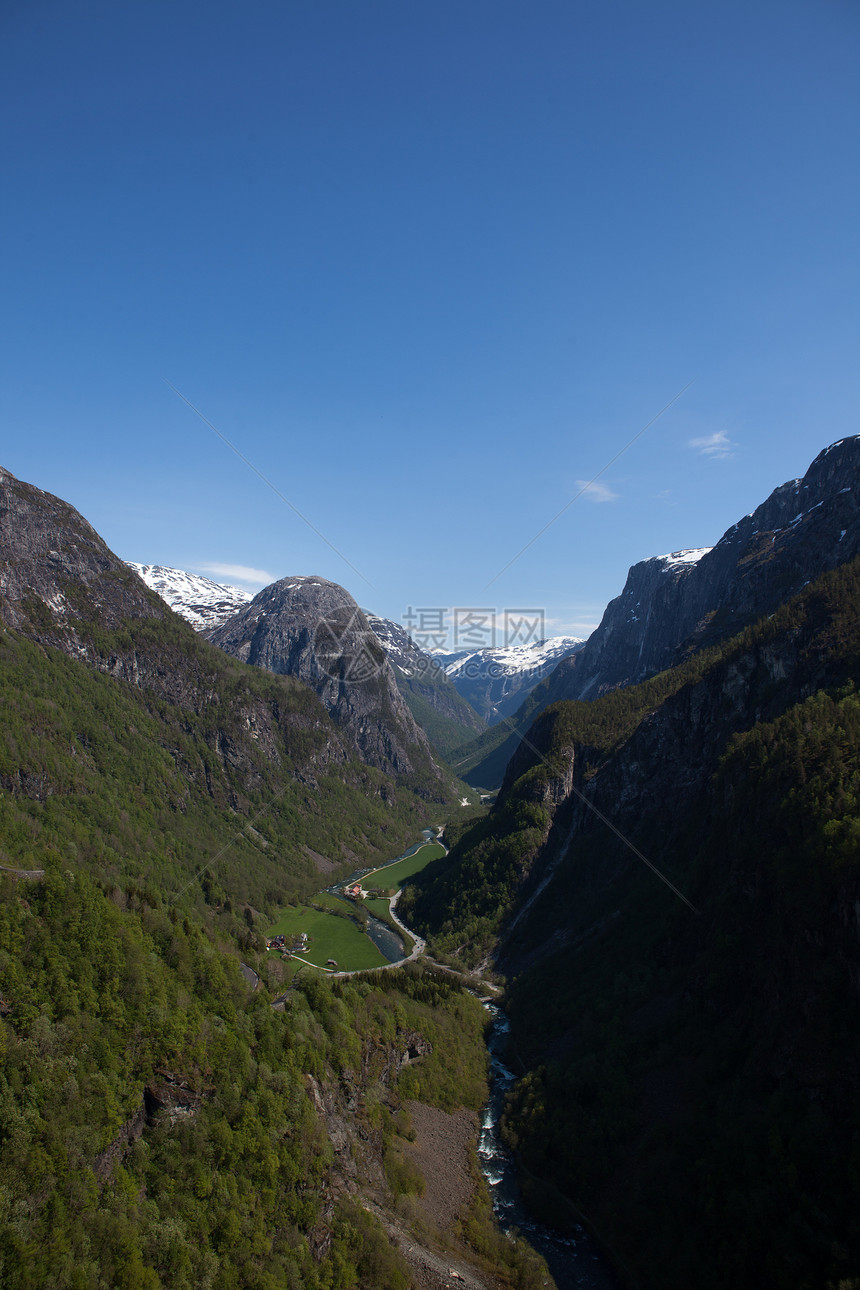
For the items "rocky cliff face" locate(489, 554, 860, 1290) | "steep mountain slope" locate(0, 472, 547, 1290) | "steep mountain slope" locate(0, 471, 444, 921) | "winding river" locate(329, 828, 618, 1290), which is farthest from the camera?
"steep mountain slope" locate(0, 471, 444, 921)

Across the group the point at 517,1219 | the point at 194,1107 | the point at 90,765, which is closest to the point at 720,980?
the point at 517,1219

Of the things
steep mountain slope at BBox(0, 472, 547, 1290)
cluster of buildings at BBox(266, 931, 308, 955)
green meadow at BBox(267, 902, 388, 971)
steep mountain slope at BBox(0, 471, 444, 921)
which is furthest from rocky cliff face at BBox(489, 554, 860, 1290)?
steep mountain slope at BBox(0, 471, 444, 921)

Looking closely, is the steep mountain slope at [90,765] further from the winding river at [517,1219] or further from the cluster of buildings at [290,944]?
the winding river at [517,1219]

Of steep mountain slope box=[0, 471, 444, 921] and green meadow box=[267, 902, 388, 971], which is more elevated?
steep mountain slope box=[0, 471, 444, 921]

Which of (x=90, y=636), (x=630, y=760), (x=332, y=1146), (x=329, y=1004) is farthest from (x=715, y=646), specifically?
(x=90, y=636)

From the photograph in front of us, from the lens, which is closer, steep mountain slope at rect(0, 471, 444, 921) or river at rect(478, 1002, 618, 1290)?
river at rect(478, 1002, 618, 1290)

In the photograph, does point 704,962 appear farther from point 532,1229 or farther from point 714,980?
point 532,1229

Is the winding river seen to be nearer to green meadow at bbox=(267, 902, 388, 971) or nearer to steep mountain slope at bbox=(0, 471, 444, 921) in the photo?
green meadow at bbox=(267, 902, 388, 971)

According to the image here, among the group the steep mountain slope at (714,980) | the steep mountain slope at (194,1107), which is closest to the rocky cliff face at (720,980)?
the steep mountain slope at (714,980)
